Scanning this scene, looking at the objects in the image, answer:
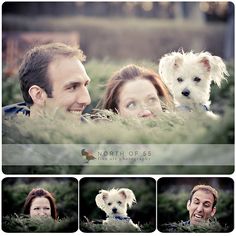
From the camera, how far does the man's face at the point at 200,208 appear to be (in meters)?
3.26

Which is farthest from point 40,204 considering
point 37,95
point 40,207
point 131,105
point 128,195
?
point 131,105

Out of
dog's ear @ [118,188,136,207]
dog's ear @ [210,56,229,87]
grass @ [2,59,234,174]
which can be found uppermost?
dog's ear @ [210,56,229,87]

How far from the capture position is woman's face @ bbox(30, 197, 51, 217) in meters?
3.28

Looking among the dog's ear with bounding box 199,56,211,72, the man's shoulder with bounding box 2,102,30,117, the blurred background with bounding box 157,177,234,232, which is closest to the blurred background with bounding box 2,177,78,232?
the man's shoulder with bounding box 2,102,30,117

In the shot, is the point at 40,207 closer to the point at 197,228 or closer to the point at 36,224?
the point at 36,224

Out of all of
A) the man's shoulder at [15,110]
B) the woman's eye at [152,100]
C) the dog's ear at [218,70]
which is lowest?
the man's shoulder at [15,110]

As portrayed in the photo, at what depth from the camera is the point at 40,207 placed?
3285 millimetres

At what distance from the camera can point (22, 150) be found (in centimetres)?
324

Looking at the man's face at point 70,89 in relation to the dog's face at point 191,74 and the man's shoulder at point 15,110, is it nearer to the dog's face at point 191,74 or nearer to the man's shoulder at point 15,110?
the man's shoulder at point 15,110

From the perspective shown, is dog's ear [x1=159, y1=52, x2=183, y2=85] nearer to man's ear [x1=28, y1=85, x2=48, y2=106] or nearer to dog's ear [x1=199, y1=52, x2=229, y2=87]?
dog's ear [x1=199, y1=52, x2=229, y2=87]

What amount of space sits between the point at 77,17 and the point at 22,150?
781 millimetres

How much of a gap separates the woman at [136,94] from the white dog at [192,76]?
0.17 feet

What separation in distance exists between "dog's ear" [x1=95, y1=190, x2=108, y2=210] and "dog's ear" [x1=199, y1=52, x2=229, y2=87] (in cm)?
85

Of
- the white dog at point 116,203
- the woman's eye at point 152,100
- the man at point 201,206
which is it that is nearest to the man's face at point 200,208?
the man at point 201,206
